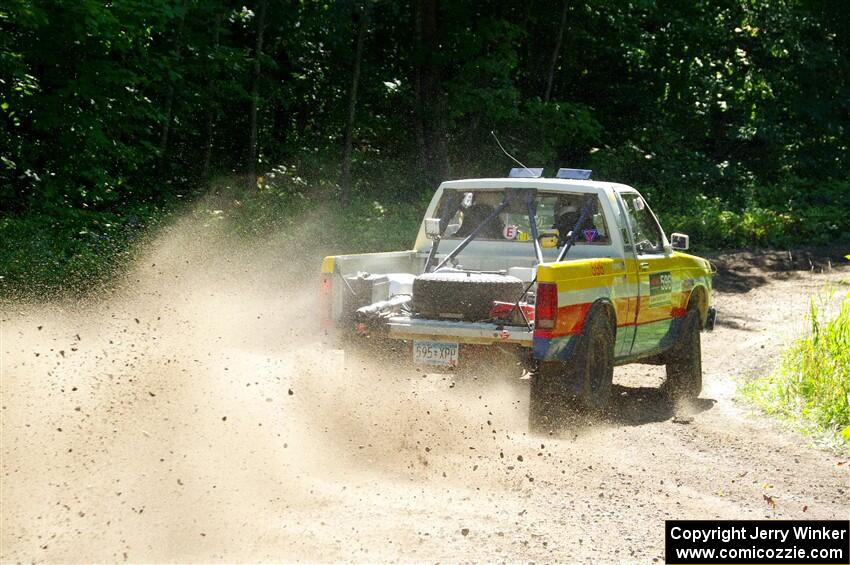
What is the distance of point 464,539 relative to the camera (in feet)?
19.0

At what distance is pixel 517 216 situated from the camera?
33.8 ft

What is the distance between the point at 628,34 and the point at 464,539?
25762 millimetres

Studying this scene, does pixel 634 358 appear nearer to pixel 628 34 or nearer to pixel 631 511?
pixel 631 511

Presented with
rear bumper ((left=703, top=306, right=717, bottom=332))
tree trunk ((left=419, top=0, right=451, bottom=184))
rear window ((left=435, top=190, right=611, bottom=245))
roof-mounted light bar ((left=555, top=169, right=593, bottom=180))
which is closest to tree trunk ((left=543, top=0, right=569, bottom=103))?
tree trunk ((left=419, top=0, right=451, bottom=184))

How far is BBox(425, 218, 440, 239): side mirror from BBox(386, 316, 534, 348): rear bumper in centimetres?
148

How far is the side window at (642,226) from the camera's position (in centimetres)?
1032

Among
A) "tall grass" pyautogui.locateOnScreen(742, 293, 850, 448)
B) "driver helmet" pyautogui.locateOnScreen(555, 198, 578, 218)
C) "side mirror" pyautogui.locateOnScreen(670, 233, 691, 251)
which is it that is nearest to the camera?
"tall grass" pyautogui.locateOnScreen(742, 293, 850, 448)

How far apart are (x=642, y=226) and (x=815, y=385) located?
2123 mm

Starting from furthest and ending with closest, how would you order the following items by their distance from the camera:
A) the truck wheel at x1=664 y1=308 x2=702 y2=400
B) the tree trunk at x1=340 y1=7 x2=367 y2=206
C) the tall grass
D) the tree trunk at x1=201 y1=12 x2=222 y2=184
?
1. the tree trunk at x1=340 y1=7 x2=367 y2=206
2. the tree trunk at x1=201 y1=12 x2=222 y2=184
3. the truck wheel at x1=664 y1=308 x2=702 y2=400
4. the tall grass

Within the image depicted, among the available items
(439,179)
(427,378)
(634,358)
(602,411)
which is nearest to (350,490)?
(427,378)

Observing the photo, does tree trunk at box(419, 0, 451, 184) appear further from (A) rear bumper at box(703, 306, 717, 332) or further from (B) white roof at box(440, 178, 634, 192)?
(B) white roof at box(440, 178, 634, 192)

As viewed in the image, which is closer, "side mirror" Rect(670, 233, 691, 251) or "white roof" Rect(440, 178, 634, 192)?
"white roof" Rect(440, 178, 634, 192)

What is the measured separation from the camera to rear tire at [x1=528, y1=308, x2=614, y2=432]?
8586mm

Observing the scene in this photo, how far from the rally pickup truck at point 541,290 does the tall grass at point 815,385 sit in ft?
2.72
